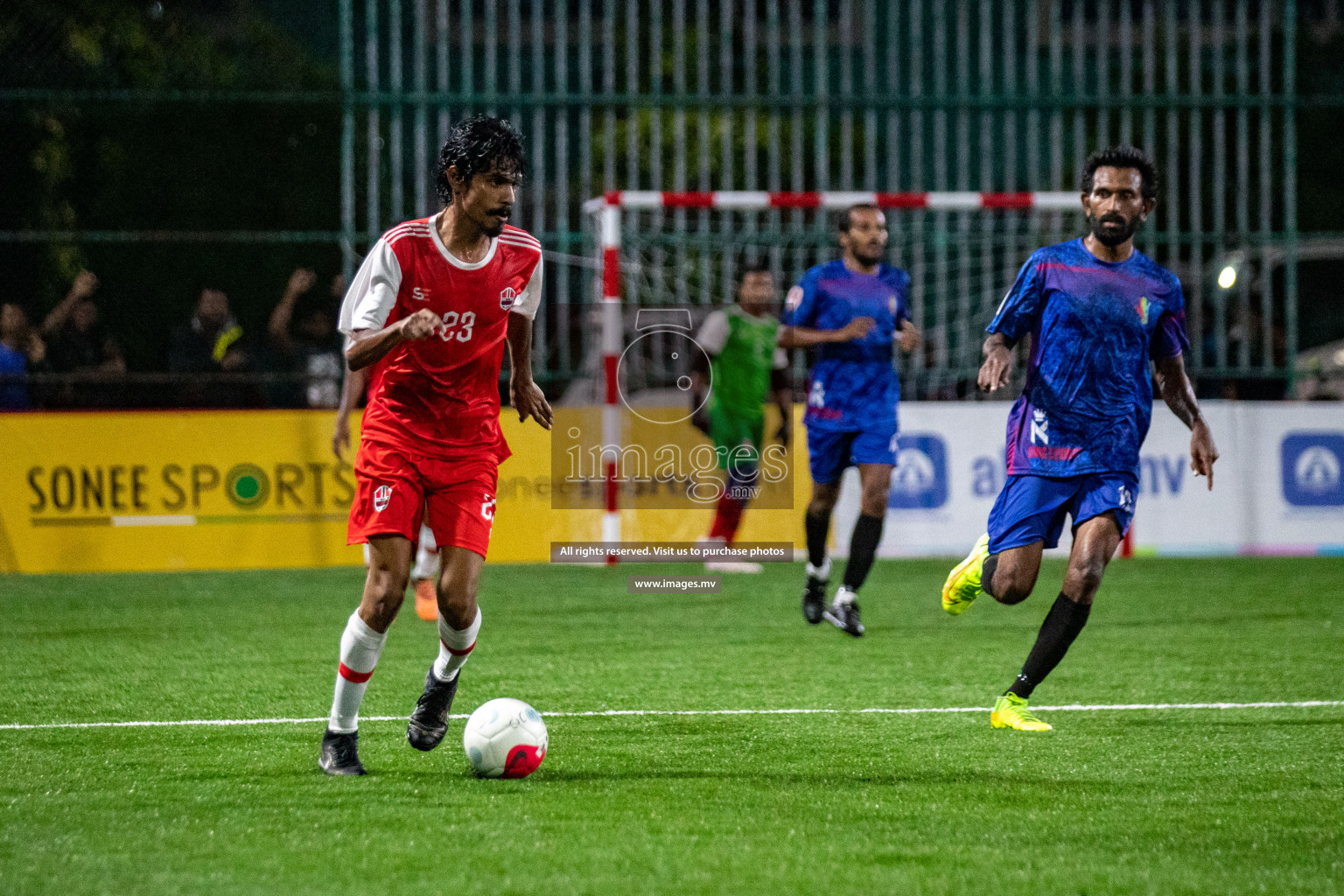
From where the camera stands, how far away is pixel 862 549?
29.5ft

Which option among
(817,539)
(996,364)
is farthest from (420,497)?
(817,539)

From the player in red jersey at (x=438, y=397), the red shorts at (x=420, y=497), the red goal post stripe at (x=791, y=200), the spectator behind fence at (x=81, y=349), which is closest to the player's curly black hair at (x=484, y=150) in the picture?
the player in red jersey at (x=438, y=397)

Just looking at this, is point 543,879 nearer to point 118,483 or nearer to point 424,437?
point 424,437

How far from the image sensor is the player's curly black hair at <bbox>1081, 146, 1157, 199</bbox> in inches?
241

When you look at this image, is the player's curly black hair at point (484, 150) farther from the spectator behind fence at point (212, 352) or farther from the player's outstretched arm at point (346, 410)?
the spectator behind fence at point (212, 352)

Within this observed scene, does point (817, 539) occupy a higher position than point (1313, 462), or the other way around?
point (1313, 462)

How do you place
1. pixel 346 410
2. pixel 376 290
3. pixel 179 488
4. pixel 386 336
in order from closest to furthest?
pixel 386 336
pixel 376 290
pixel 346 410
pixel 179 488

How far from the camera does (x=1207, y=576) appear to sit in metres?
12.0

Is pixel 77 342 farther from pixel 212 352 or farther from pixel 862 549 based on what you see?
pixel 862 549

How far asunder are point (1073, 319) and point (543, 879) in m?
3.03

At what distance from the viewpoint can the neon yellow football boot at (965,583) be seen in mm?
6812

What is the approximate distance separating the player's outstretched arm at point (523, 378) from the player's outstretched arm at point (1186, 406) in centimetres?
221

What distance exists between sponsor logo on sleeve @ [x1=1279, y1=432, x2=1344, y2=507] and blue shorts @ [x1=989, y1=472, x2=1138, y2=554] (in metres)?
7.64

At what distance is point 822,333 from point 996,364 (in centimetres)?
326
